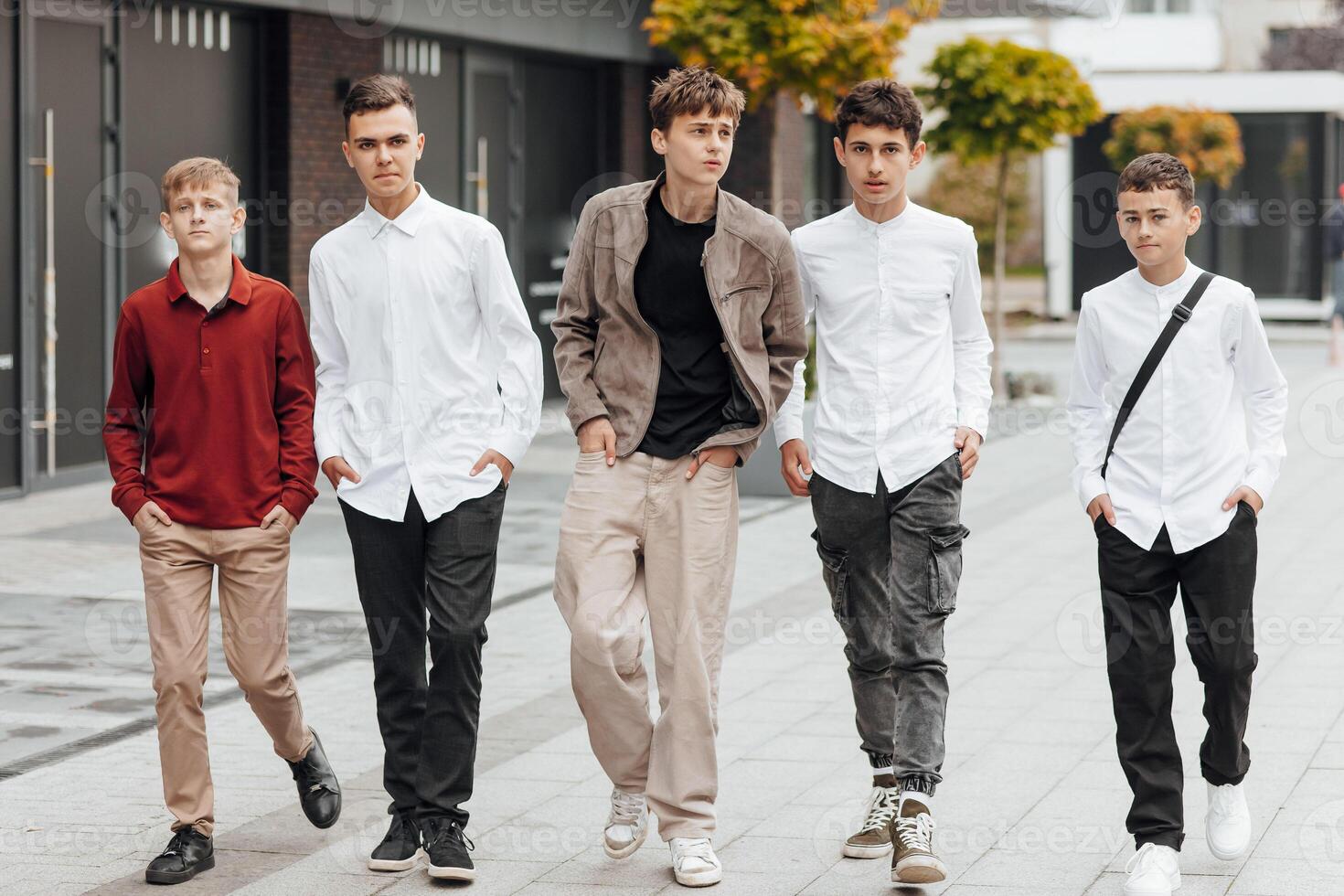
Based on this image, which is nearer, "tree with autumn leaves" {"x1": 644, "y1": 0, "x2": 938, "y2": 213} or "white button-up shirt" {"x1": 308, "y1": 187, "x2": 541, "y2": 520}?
"white button-up shirt" {"x1": 308, "y1": 187, "x2": 541, "y2": 520}

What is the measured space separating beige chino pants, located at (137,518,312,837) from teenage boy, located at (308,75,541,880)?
24 cm

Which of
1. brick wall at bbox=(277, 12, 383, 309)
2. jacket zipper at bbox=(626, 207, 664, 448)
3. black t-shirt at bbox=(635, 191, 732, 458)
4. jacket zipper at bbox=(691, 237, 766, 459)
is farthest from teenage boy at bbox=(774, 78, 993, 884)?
brick wall at bbox=(277, 12, 383, 309)

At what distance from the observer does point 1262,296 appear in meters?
34.2

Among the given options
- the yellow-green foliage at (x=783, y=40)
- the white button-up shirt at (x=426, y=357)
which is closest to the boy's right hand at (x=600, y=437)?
the white button-up shirt at (x=426, y=357)

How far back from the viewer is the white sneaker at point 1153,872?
4.53m

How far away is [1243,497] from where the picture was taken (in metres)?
4.63

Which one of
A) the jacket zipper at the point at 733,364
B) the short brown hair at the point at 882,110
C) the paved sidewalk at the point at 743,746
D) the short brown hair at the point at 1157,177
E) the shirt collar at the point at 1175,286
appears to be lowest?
the paved sidewalk at the point at 743,746

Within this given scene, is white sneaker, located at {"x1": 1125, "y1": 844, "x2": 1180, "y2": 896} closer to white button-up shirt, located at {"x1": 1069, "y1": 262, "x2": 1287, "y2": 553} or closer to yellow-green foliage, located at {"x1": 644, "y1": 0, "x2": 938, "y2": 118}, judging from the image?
white button-up shirt, located at {"x1": 1069, "y1": 262, "x2": 1287, "y2": 553}

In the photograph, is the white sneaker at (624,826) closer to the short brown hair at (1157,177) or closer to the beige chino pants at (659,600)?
the beige chino pants at (659,600)

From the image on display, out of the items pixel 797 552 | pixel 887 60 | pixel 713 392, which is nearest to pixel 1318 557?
pixel 797 552

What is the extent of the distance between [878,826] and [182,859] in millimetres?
1758

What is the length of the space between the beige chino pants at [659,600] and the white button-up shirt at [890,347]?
1.10ft

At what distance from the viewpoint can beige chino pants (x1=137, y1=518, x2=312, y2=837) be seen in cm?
478

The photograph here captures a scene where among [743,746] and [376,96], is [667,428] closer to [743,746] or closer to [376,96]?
[376,96]
